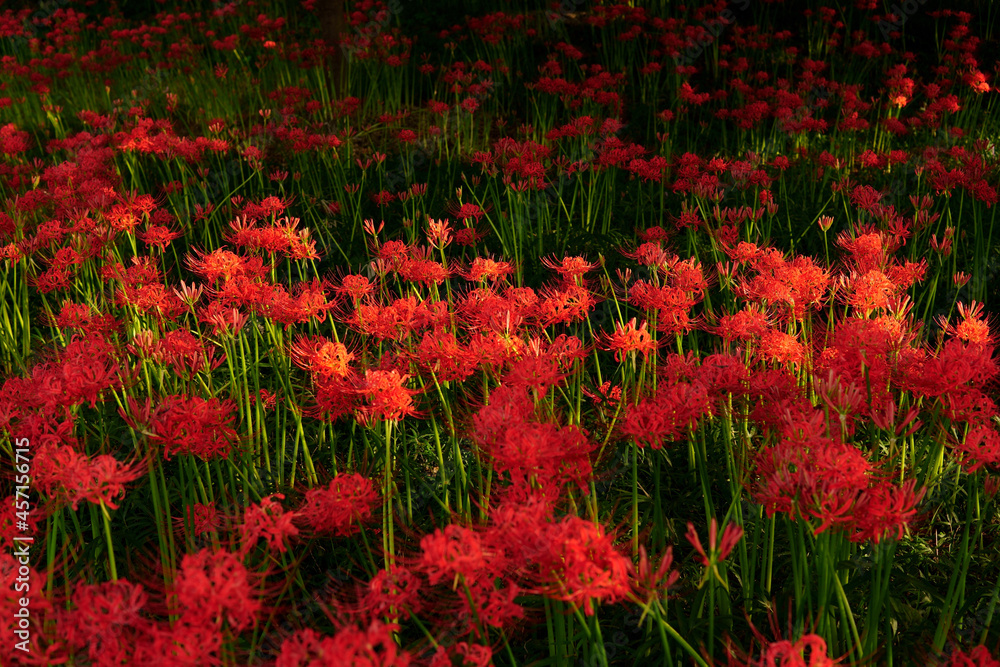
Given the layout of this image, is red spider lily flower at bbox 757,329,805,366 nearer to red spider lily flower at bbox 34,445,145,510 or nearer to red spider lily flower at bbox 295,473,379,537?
red spider lily flower at bbox 295,473,379,537

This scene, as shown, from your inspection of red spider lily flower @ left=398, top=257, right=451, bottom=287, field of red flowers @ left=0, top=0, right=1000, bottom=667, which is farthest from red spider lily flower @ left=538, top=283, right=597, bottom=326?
red spider lily flower @ left=398, top=257, right=451, bottom=287

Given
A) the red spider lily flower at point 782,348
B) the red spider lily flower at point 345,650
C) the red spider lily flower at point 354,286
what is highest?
the red spider lily flower at point 354,286

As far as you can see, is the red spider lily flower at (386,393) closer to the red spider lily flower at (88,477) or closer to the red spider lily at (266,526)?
the red spider lily at (266,526)

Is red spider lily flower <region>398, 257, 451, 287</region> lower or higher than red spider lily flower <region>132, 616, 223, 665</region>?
higher

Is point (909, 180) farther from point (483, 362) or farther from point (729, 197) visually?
point (483, 362)

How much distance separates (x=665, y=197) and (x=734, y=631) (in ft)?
12.8

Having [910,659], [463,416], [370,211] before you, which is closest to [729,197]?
[370,211]

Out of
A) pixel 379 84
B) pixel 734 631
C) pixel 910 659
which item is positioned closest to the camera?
pixel 910 659

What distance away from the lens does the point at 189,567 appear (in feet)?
3.61

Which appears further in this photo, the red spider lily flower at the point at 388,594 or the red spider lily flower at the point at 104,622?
the red spider lily flower at the point at 388,594

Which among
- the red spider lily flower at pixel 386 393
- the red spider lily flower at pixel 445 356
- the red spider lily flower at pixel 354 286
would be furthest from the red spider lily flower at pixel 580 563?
the red spider lily flower at pixel 354 286

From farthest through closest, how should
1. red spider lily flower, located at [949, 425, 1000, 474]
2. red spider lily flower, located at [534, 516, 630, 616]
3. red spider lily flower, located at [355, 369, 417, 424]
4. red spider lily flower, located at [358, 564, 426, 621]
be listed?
red spider lily flower, located at [355, 369, 417, 424]
red spider lily flower, located at [949, 425, 1000, 474]
red spider lily flower, located at [358, 564, 426, 621]
red spider lily flower, located at [534, 516, 630, 616]

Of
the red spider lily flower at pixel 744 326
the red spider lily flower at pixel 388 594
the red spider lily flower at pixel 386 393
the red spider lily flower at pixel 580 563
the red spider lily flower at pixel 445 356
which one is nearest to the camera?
the red spider lily flower at pixel 580 563

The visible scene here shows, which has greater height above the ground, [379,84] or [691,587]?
A: [379,84]
